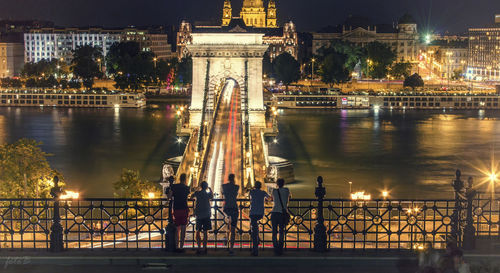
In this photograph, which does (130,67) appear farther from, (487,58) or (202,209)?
(202,209)

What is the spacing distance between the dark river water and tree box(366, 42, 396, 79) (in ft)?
87.4

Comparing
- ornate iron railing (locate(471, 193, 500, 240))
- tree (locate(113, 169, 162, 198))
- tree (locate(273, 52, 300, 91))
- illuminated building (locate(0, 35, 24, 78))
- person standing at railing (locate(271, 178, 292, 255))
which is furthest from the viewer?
illuminated building (locate(0, 35, 24, 78))

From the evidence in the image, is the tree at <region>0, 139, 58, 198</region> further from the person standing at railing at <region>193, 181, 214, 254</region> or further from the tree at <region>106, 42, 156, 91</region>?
the tree at <region>106, 42, 156, 91</region>

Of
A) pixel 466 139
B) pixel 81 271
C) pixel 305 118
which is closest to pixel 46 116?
pixel 305 118

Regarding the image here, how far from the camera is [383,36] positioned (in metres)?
165

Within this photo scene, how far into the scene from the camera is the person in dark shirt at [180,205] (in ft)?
49.0

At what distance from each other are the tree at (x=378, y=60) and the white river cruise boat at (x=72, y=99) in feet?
146

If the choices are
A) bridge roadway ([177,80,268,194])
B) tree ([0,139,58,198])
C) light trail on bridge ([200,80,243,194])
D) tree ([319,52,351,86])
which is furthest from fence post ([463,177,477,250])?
tree ([319,52,351,86])

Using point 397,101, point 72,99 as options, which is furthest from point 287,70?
point 72,99

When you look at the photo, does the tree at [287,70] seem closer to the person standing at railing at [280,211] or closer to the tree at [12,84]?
the tree at [12,84]

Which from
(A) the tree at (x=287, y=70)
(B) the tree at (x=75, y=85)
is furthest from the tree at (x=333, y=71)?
(B) the tree at (x=75, y=85)

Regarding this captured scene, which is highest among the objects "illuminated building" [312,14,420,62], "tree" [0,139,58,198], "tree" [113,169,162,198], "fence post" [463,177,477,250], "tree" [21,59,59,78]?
"illuminated building" [312,14,420,62]

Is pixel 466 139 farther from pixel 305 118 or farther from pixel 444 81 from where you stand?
pixel 444 81

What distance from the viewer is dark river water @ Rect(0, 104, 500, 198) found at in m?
55.4
